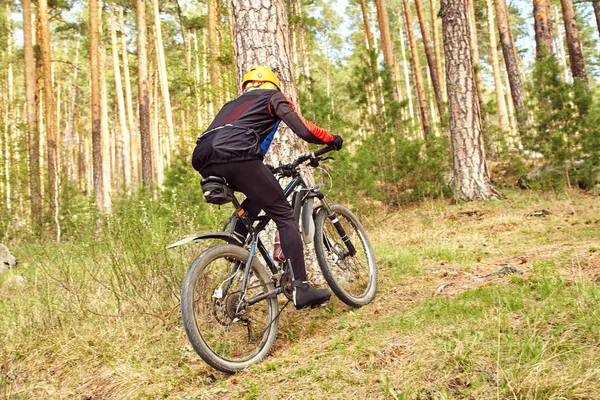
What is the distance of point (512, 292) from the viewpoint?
3166 mm

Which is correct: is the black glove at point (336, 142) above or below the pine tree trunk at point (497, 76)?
below

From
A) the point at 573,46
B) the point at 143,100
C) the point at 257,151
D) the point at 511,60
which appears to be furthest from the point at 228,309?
the point at 143,100

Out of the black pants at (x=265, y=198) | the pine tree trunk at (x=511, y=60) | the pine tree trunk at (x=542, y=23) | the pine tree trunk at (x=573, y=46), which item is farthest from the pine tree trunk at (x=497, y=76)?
the black pants at (x=265, y=198)

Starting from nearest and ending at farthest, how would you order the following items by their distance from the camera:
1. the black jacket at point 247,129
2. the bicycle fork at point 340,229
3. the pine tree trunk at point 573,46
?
the black jacket at point 247,129, the bicycle fork at point 340,229, the pine tree trunk at point 573,46

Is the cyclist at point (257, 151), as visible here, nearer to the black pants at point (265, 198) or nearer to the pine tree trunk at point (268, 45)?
the black pants at point (265, 198)

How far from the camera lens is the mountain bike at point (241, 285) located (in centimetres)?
283

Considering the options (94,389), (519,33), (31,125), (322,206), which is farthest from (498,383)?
(519,33)

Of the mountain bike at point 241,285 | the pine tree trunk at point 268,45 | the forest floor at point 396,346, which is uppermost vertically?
the pine tree trunk at point 268,45

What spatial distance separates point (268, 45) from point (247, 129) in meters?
1.40

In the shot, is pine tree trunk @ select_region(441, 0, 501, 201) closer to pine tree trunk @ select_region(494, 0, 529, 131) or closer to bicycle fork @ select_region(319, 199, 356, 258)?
bicycle fork @ select_region(319, 199, 356, 258)

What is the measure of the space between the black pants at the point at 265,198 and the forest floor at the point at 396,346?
2.12ft

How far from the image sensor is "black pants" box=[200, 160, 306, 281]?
9.88ft

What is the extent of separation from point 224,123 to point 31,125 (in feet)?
44.8

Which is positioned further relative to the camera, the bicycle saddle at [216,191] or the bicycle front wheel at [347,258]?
the bicycle front wheel at [347,258]
